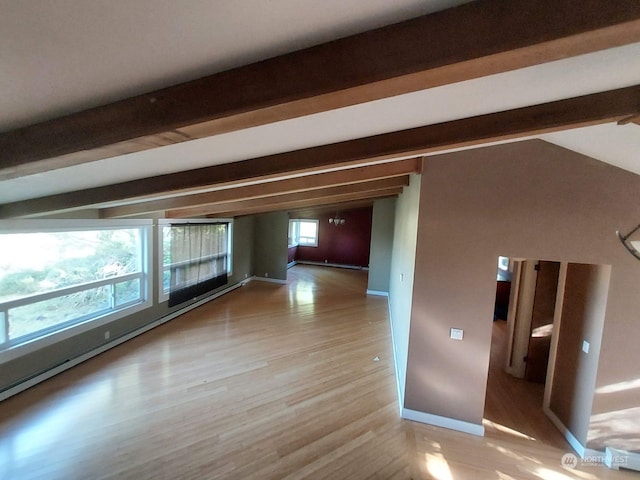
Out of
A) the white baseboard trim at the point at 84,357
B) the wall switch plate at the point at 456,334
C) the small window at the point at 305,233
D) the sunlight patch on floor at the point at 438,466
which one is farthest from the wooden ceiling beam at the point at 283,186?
the small window at the point at 305,233

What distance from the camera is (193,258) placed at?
6.24m

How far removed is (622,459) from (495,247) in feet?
7.51

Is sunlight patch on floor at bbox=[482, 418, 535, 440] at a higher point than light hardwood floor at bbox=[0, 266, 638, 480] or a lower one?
lower

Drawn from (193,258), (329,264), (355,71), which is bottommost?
(329,264)

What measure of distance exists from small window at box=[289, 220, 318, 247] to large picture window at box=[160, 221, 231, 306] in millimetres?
5119

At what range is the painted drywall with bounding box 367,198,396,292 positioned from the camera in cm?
788

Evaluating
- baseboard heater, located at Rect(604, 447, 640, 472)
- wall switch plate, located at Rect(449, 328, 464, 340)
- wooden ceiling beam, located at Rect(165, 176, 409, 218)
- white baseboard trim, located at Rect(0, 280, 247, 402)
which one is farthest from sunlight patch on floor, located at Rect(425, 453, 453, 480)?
white baseboard trim, located at Rect(0, 280, 247, 402)

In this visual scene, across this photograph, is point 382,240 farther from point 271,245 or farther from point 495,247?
point 495,247

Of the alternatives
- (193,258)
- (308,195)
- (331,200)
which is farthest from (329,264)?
(308,195)

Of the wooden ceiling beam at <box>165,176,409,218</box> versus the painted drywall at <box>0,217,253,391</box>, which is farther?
the wooden ceiling beam at <box>165,176,409,218</box>

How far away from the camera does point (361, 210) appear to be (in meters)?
11.9

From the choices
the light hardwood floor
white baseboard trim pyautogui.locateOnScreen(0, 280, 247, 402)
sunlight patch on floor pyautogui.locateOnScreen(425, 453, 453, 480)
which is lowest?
sunlight patch on floor pyautogui.locateOnScreen(425, 453, 453, 480)

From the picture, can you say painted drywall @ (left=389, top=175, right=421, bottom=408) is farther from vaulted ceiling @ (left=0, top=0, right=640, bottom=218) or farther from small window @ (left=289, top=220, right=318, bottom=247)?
small window @ (left=289, top=220, right=318, bottom=247)

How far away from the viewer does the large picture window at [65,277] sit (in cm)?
321
